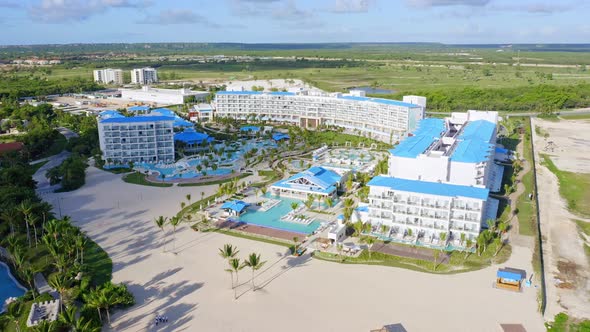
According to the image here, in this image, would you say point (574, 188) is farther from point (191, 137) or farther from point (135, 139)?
point (135, 139)

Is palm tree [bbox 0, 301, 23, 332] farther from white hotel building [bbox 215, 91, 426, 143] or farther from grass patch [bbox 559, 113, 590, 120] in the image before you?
grass patch [bbox 559, 113, 590, 120]

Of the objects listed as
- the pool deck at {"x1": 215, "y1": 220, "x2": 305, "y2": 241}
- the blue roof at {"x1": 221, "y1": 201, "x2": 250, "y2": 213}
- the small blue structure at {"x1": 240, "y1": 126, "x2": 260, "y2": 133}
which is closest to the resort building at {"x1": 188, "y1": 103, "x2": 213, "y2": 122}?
the small blue structure at {"x1": 240, "y1": 126, "x2": 260, "y2": 133}

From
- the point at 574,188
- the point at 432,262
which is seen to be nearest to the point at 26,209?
the point at 432,262

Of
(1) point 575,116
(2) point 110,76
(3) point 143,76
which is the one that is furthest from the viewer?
(2) point 110,76

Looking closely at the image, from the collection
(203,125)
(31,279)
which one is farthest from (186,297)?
(203,125)

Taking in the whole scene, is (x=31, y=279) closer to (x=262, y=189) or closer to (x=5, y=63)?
(x=262, y=189)

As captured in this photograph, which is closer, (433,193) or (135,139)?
(433,193)
